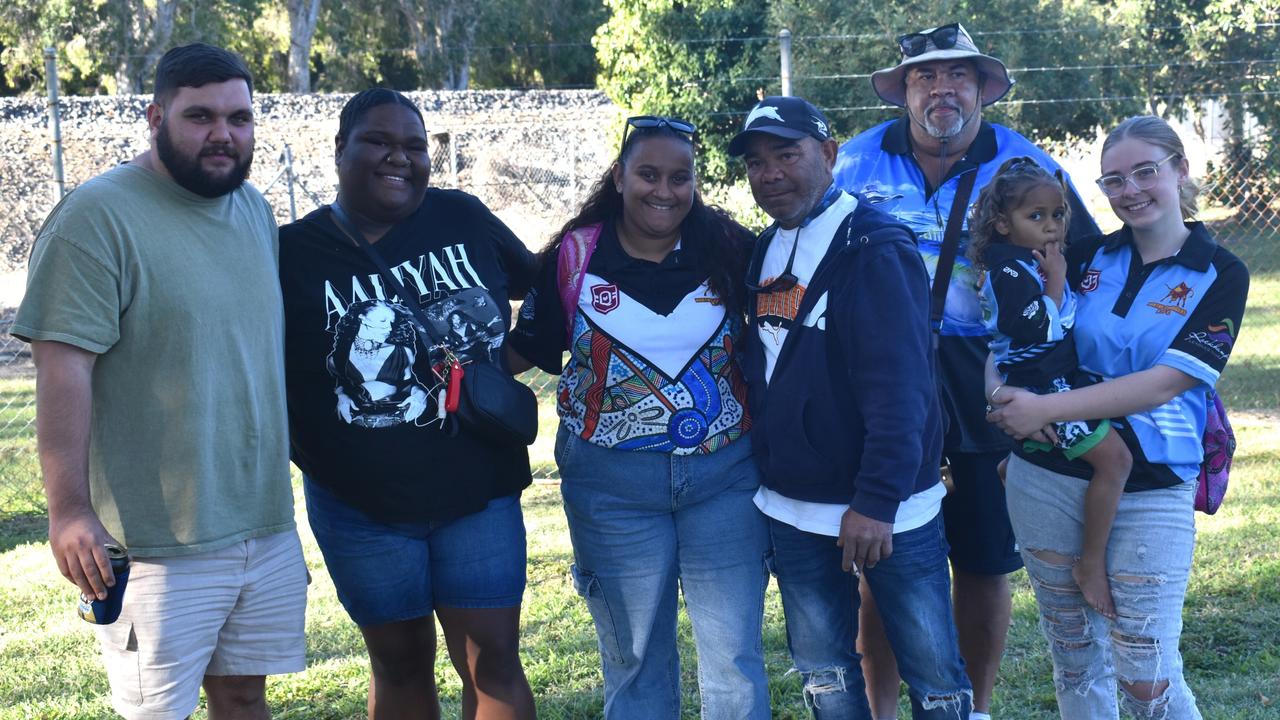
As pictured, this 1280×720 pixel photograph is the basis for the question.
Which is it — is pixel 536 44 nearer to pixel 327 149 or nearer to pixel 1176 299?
pixel 327 149

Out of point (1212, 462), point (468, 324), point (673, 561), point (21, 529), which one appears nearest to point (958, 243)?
point (1212, 462)

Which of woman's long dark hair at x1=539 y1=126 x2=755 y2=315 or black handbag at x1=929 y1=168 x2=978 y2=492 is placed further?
black handbag at x1=929 y1=168 x2=978 y2=492

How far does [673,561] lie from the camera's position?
3.32 meters

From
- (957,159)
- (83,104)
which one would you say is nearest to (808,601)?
(957,159)

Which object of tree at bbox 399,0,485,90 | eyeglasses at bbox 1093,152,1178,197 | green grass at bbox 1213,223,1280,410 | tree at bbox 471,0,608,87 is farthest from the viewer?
tree at bbox 399,0,485,90

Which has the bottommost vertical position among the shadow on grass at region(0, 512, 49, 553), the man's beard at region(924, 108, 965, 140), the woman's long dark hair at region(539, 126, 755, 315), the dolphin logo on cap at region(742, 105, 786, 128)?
the shadow on grass at region(0, 512, 49, 553)

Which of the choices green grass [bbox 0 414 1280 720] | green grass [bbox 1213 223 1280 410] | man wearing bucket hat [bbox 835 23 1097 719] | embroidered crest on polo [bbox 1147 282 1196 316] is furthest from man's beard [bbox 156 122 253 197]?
green grass [bbox 1213 223 1280 410]

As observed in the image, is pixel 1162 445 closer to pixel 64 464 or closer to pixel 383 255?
pixel 383 255

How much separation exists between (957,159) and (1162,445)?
1.11 m

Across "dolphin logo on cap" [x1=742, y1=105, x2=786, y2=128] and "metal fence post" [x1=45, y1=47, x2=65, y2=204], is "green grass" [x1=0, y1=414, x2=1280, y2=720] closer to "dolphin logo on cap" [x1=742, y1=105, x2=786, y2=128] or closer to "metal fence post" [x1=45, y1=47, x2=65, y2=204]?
"dolphin logo on cap" [x1=742, y1=105, x2=786, y2=128]

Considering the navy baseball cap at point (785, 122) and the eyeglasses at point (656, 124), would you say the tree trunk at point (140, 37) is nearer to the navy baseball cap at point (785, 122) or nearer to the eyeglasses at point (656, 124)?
the eyeglasses at point (656, 124)

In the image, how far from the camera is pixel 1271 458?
7.72 m

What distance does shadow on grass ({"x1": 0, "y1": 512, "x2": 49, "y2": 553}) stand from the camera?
7.29 m

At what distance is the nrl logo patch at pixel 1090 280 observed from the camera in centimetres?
321
